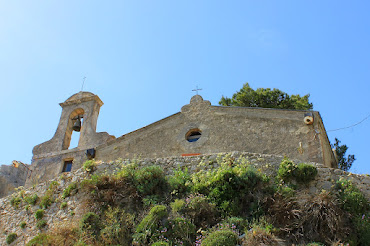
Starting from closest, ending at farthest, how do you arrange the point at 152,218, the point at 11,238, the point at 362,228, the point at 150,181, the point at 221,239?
the point at 221,239, the point at 362,228, the point at 152,218, the point at 150,181, the point at 11,238

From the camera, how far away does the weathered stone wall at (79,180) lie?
558 inches

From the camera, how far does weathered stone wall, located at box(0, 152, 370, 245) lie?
14.2 metres

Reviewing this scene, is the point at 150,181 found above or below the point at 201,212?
above

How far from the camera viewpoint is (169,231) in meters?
12.9

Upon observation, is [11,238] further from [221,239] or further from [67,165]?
[221,239]

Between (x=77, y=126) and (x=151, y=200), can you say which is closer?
(x=151, y=200)

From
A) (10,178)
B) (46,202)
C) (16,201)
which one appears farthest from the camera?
(10,178)

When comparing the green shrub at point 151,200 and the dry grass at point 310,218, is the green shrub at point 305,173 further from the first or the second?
the green shrub at point 151,200

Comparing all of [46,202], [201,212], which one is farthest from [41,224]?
[201,212]

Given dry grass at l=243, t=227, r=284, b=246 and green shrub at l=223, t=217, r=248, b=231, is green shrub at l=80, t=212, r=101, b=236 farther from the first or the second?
dry grass at l=243, t=227, r=284, b=246

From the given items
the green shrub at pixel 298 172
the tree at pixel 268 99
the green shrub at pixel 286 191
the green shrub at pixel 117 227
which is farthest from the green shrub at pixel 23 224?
the tree at pixel 268 99

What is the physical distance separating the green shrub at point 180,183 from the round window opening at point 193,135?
434cm

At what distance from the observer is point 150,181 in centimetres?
1483

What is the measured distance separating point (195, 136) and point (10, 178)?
14033mm
